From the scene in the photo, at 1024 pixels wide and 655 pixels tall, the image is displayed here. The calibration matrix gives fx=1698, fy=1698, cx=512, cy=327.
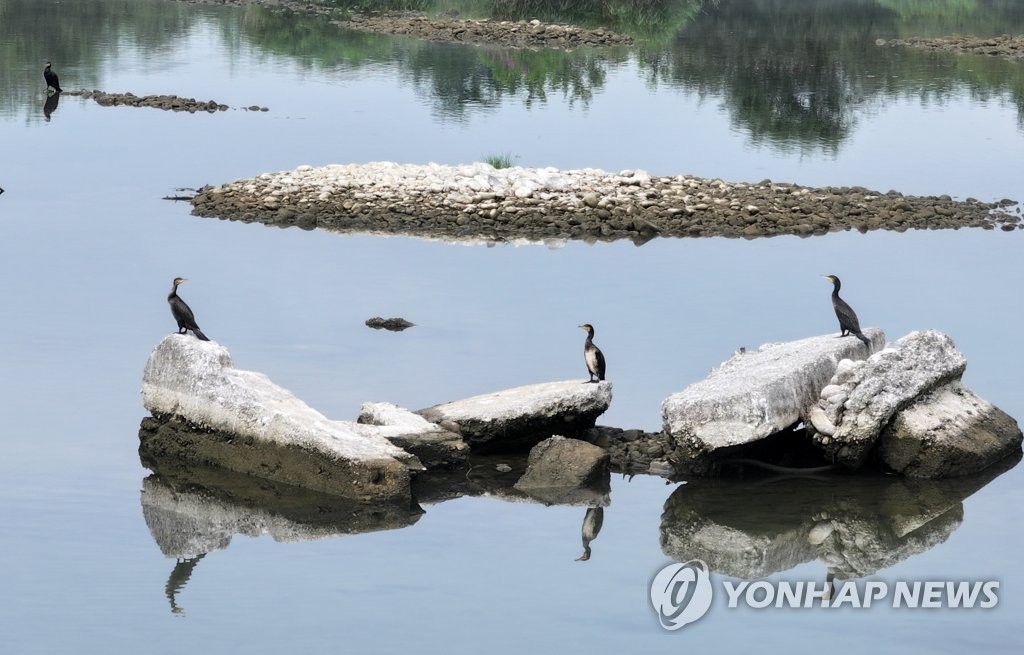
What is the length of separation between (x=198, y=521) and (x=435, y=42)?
157 ft

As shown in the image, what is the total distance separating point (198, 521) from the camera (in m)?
15.6

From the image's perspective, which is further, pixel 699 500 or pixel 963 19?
pixel 963 19

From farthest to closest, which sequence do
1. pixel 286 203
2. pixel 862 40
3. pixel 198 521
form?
pixel 862 40 → pixel 286 203 → pixel 198 521

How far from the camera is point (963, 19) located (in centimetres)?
7512

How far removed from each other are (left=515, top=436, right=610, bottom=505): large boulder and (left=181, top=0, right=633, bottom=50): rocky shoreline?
151 ft

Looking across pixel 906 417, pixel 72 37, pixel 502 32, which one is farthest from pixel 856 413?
pixel 72 37

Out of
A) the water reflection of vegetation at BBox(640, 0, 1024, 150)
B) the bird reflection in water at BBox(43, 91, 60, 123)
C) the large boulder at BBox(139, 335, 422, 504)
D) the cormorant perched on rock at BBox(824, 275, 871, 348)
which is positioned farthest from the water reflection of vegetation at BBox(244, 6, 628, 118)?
the large boulder at BBox(139, 335, 422, 504)

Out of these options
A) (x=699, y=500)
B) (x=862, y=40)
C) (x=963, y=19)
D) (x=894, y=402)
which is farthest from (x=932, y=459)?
(x=963, y=19)

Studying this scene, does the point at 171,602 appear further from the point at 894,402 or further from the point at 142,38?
the point at 142,38

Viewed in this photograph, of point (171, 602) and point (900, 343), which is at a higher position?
point (900, 343)

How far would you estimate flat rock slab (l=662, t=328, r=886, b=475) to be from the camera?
16.1 metres

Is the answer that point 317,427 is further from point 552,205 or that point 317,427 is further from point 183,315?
point 552,205

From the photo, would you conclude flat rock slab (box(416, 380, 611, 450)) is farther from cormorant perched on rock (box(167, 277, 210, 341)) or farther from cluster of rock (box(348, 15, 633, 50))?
cluster of rock (box(348, 15, 633, 50))

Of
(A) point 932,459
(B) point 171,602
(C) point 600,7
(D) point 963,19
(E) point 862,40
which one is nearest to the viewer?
(B) point 171,602
